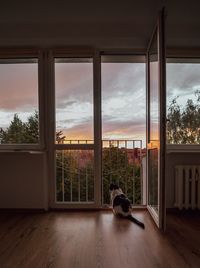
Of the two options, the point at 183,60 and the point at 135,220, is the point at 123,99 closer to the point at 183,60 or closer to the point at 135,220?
the point at 183,60

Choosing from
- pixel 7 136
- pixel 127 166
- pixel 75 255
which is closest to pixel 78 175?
pixel 127 166

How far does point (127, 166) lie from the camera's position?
4027mm

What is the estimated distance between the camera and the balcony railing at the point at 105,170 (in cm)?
349

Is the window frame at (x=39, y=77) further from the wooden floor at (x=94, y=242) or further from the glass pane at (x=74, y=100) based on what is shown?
the wooden floor at (x=94, y=242)

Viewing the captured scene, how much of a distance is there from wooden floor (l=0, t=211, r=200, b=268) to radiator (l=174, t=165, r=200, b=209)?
26 cm

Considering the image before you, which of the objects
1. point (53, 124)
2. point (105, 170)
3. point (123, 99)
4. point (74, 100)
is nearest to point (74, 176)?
point (105, 170)

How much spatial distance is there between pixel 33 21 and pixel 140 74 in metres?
1.59

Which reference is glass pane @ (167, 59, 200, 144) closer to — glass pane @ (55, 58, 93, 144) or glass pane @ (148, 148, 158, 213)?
glass pane @ (148, 148, 158, 213)

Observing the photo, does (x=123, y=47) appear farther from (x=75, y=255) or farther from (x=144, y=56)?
(x=75, y=255)

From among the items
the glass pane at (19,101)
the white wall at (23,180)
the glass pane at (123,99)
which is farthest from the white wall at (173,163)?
the glass pane at (19,101)

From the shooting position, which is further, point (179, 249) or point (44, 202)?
point (44, 202)

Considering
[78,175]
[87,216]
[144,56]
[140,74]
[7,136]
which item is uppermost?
[144,56]

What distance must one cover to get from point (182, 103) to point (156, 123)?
32.2 inches

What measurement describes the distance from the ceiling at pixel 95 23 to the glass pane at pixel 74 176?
1553 millimetres
